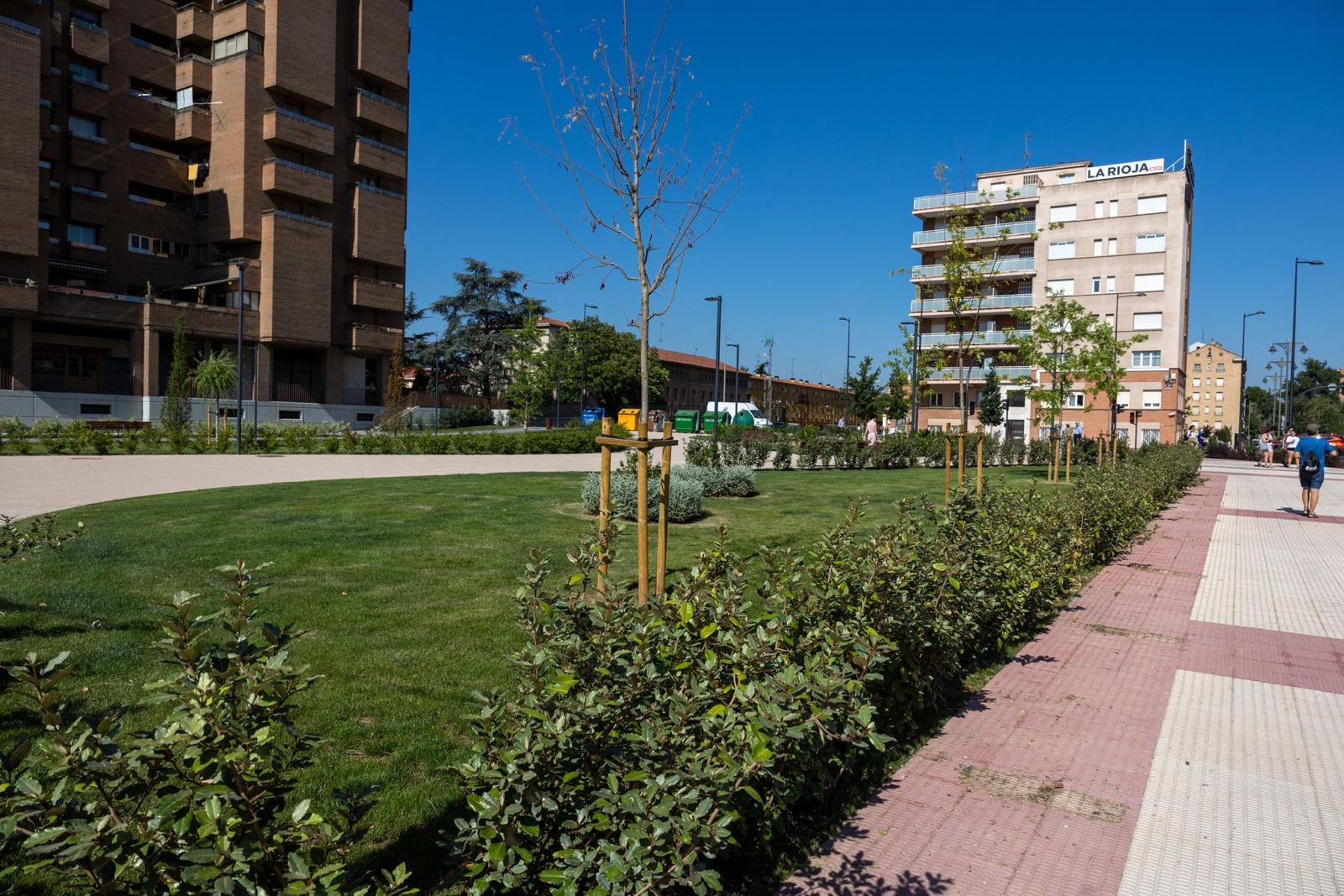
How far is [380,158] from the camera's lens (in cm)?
4531

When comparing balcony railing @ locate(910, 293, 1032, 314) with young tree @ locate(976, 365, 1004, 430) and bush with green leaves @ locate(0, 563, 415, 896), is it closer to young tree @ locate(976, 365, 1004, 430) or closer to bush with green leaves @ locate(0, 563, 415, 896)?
young tree @ locate(976, 365, 1004, 430)

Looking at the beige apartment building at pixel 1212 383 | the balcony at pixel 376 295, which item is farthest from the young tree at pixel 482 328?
the beige apartment building at pixel 1212 383

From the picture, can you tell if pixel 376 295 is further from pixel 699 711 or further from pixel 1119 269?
pixel 1119 269

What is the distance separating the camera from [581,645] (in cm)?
278

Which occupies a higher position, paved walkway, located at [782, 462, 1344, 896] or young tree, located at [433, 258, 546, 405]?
young tree, located at [433, 258, 546, 405]

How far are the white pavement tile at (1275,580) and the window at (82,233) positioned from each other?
1802 inches

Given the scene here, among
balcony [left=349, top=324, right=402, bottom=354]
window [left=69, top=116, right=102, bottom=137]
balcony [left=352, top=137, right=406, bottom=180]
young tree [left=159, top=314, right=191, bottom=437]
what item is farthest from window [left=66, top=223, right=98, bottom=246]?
young tree [left=159, top=314, right=191, bottom=437]

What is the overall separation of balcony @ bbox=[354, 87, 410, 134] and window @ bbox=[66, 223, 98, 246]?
1392cm

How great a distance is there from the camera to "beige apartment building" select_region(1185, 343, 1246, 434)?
139 metres

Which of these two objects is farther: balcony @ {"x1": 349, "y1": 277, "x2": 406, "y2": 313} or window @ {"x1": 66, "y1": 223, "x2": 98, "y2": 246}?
balcony @ {"x1": 349, "y1": 277, "x2": 406, "y2": 313}

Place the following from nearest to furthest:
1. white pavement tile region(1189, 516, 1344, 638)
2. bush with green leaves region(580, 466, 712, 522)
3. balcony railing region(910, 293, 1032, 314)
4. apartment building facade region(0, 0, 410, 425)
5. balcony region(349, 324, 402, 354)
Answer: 1. white pavement tile region(1189, 516, 1344, 638)
2. bush with green leaves region(580, 466, 712, 522)
3. apartment building facade region(0, 0, 410, 425)
4. balcony region(349, 324, 402, 354)
5. balcony railing region(910, 293, 1032, 314)

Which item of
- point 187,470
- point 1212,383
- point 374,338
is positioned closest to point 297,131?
point 374,338

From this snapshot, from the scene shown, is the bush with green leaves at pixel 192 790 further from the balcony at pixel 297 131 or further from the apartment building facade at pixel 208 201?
the balcony at pixel 297 131

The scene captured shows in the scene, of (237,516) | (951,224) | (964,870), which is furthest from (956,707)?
(951,224)
